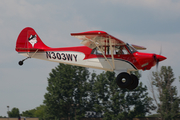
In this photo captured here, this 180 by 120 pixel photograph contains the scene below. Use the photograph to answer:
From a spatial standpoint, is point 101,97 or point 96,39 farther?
point 101,97

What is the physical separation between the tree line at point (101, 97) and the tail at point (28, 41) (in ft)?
133

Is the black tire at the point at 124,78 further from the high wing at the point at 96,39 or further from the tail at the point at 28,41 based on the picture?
the tail at the point at 28,41

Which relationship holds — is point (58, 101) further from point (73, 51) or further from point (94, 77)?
point (73, 51)

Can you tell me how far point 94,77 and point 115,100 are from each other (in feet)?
31.7

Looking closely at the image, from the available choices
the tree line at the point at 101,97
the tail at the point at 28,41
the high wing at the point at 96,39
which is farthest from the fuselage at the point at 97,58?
the tree line at the point at 101,97

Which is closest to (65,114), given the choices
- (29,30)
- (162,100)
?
(162,100)

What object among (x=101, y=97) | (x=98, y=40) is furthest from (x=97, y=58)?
(x=101, y=97)

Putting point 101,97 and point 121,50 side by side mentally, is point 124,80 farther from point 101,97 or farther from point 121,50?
point 101,97

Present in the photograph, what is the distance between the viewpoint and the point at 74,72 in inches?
2675

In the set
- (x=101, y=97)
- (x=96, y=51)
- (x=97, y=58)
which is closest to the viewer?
(x=97, y=58)

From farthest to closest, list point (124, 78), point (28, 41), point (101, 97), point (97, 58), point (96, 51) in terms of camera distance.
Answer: point (101, 97)
point (28, 41)
point (96, 51)
point (97, 58)
point (124, 78)

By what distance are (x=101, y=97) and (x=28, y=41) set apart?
45.1 metres

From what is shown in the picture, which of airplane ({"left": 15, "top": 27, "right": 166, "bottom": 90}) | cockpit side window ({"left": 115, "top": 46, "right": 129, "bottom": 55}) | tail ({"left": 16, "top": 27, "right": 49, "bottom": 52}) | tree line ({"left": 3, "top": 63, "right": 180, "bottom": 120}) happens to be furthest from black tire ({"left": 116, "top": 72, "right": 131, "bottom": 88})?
tree line ({"left": 3, "top": 63, "right": 180, "bottom": 120})

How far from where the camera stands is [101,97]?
6394 cm
